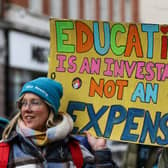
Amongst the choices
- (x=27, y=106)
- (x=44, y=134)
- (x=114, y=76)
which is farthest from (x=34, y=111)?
(x=114, y=76)

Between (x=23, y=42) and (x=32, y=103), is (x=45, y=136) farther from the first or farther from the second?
(x=23, y=42)

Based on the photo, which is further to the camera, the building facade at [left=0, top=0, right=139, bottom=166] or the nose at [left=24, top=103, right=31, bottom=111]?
the building facade at [left=0, top=0, right=139, bottom=166]

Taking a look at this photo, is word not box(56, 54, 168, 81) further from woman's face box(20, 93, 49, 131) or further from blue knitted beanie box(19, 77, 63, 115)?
woman's face box(20, 93, 49, 131)

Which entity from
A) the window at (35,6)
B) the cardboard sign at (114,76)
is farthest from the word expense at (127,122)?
the window at (35,6)

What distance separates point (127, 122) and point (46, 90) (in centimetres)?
49

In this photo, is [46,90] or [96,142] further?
[96,142]

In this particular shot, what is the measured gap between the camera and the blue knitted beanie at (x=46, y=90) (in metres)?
3.11

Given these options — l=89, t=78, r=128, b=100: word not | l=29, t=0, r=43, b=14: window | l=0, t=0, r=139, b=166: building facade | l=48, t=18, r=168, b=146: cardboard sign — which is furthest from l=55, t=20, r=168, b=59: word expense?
l=29, t=0, r=43, b=14: window

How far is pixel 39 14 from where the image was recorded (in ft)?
61.4

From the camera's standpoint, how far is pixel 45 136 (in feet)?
9.86

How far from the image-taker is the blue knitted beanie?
311 cm

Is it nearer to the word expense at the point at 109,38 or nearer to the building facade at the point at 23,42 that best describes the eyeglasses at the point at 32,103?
the word expense at the point at 109,38

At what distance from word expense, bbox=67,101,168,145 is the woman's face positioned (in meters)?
0.28

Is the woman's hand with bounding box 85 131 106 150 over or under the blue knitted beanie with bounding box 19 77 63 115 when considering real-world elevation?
under
